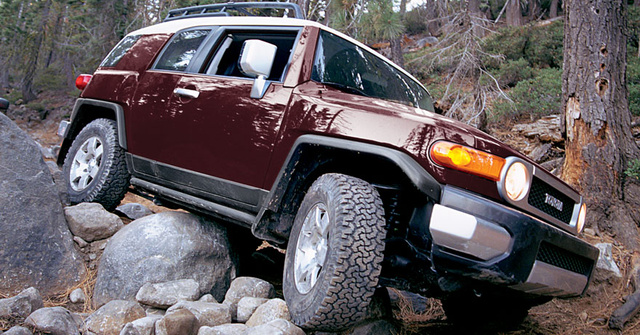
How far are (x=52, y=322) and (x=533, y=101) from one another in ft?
28.1

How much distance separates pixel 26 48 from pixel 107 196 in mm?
17276

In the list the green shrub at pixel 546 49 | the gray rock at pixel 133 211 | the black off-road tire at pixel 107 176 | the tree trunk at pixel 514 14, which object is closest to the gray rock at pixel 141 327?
the black off-road tire at pixel 107 176

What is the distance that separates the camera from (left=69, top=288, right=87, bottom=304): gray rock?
11.2ft

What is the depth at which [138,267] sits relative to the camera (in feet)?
11.1

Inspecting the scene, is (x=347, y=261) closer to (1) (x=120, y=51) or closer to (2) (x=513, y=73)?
(1) (x=120, y=51)

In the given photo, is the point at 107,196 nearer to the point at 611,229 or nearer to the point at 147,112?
the point at 147,112

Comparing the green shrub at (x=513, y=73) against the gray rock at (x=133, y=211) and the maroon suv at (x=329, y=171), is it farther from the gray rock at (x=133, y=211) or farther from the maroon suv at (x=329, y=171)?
the gray rock at (x=133, y=211)

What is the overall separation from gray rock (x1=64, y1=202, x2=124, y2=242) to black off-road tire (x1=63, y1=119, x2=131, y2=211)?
18 centimetres

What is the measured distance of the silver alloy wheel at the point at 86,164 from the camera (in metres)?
4.44

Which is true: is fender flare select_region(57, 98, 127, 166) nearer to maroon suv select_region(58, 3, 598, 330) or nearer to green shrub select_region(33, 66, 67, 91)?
maroon suv select_region(58, 3, 598, 330)

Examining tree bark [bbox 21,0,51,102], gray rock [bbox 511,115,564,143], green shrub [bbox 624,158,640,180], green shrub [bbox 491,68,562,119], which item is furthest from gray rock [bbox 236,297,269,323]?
tree bark [bbox 21,0,51,102]

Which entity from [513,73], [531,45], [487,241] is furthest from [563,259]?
[531,45]

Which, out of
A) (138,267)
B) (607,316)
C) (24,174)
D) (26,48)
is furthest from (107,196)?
(26,48)

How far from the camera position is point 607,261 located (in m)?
4.46
